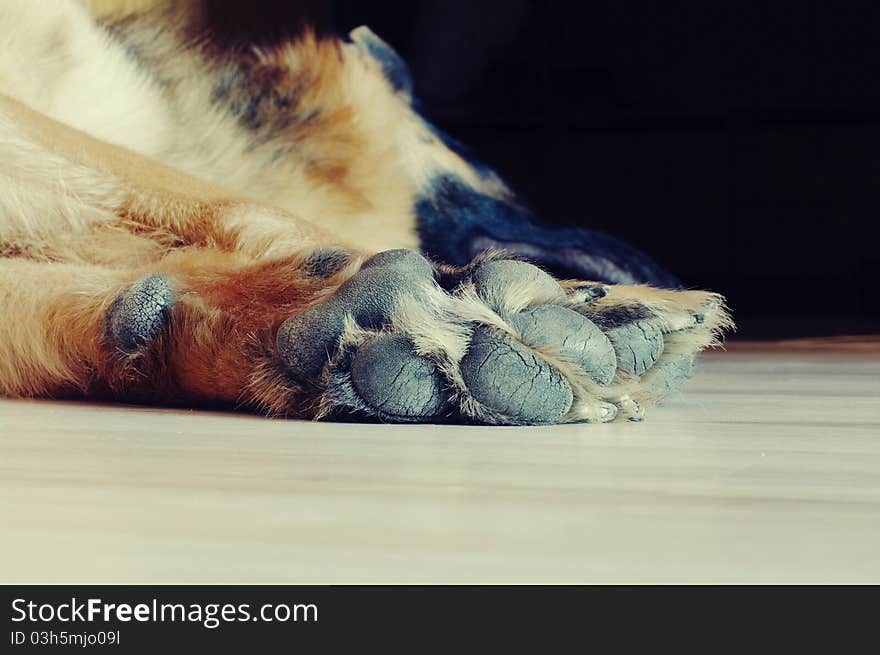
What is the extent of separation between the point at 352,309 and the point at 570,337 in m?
0.16

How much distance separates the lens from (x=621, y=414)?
3.29 feet

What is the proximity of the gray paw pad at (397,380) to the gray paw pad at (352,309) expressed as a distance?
3 cm

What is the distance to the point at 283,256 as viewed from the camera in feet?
3.70

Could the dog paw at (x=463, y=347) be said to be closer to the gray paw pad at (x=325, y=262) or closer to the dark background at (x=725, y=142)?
the gray paw pad at (x=325, y=262)

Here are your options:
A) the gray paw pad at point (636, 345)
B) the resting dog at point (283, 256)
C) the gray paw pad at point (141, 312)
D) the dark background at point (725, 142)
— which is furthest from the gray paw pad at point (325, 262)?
the dark background at point (725, 142)

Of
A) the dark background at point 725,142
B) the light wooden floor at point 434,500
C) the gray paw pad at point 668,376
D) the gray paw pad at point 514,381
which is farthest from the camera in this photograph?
the dark background at point 725,142

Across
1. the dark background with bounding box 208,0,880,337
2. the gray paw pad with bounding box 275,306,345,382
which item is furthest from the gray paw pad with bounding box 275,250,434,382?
the dark background with bounding box 208,0,880,337

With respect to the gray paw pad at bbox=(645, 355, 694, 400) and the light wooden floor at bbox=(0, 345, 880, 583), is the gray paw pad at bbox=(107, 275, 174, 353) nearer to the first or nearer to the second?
the light wooden floor at bbox=(0, 345, 880, 583)

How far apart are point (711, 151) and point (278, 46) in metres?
1.71

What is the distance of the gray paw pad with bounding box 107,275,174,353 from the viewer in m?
1.08

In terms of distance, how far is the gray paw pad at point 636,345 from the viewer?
3.26 ft

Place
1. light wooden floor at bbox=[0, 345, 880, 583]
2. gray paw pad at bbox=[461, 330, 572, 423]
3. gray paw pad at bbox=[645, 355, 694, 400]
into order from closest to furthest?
1. light wooden floor at bbox=[0, 345, 880, 583]
2. gray paw pad at bbox=[461, 330, 572, 423]
3. gray paw pad at bbox=[645, 355, 694, 400]

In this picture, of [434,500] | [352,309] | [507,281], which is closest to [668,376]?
[507,281]

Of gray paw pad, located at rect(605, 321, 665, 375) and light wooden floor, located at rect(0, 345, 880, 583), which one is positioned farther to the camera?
gray paw pad, located at rect(605, 321, 665, 375)
